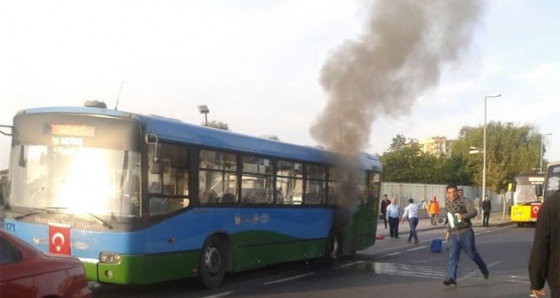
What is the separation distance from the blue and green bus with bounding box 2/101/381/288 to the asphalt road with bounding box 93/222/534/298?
608mm

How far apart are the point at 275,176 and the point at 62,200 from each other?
451 centimetres

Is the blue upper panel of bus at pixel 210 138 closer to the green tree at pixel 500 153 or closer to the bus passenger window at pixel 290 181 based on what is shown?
the bus passenger window at pixel 290 181

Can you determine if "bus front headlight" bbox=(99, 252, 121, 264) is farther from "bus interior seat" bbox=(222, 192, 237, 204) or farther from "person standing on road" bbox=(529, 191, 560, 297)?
"person standing on road" bbox=(529, 191, 560, 297)

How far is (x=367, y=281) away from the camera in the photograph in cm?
1186

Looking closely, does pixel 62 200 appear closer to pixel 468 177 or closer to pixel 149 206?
pixel 149 206

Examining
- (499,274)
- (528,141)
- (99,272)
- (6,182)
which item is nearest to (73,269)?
(99,272)

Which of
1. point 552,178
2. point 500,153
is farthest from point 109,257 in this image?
point 500,153

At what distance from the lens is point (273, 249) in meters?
12.3

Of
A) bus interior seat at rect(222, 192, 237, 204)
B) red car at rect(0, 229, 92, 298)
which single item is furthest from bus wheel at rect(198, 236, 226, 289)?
red car at rect(0, 229, 92, 298)

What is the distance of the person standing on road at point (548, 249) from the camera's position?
4.91 meters

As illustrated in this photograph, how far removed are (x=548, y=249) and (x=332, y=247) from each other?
10.2 metres

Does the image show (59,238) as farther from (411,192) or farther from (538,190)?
(411,192)

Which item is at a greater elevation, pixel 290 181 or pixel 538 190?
pixel 290 181

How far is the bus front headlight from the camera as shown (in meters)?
8.77
